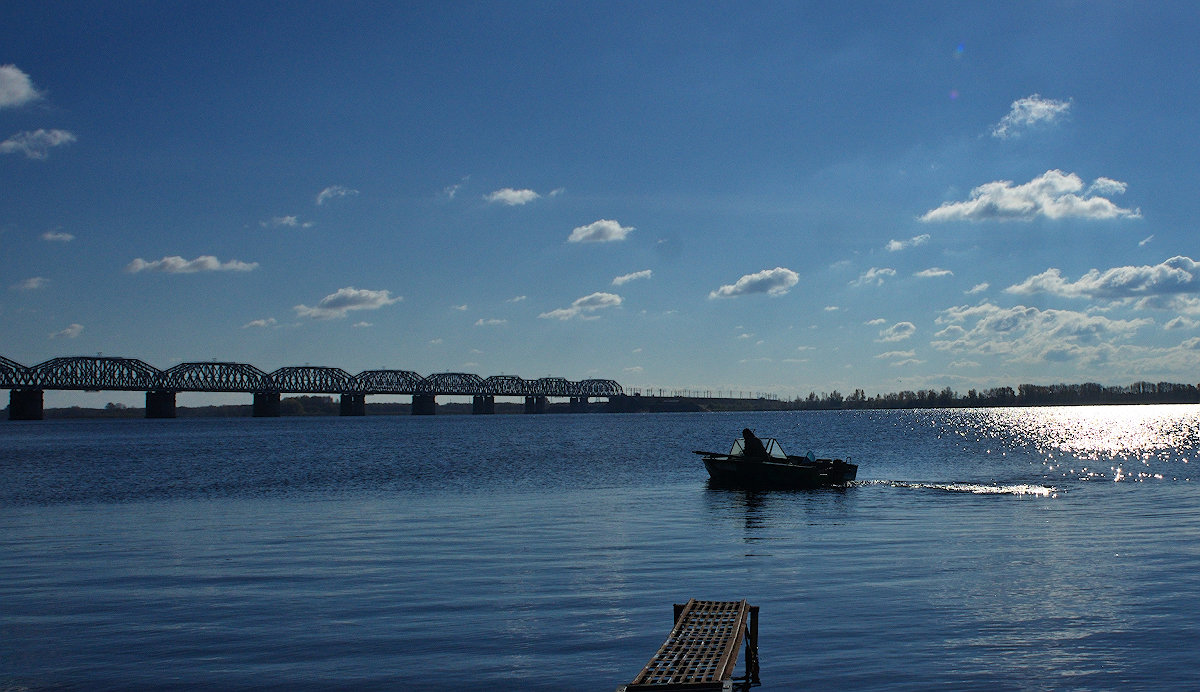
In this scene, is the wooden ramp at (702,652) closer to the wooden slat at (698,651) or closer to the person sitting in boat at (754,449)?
the wooden slat at (698,651)

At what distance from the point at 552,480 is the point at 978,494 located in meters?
25.5

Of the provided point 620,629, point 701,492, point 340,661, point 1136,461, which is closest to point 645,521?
point 701,492

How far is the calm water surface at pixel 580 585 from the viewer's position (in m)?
16.1

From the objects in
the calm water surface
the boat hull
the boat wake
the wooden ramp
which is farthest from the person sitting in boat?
the wooden ramp

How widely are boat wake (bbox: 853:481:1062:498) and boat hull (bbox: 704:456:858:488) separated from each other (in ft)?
8.91

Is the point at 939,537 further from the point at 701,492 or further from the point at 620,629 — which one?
the point at 701,492

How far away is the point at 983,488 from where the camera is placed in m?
51.8

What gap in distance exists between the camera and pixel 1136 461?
76.9 meters

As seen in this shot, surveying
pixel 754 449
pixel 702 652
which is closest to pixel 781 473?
pixel 754 449

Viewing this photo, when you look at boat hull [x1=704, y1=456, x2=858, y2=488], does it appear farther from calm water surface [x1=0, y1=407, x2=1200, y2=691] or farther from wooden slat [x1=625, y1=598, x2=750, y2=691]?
wooden slat [x1=625, y1=598, x2=750, y2=691]

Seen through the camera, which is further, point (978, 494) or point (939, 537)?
point (978, 494)

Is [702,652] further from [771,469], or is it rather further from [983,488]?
[771,469]

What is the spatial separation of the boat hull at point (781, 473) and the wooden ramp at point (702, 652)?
38957 millimetres

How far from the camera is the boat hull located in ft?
180
